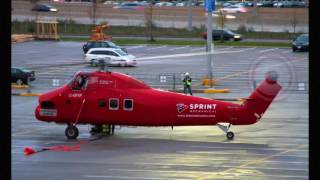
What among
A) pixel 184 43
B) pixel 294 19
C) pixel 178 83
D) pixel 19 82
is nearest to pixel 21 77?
pixel 19 82

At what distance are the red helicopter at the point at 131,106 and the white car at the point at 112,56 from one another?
96.7ft

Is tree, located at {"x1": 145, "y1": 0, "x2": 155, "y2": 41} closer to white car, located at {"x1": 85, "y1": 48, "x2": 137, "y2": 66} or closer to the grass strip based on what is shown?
the grass strip

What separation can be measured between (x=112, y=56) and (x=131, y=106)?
1314 inches

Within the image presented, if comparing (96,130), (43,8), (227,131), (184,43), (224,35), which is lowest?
(96,130)

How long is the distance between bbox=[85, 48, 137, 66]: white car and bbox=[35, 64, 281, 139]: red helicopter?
29.5m

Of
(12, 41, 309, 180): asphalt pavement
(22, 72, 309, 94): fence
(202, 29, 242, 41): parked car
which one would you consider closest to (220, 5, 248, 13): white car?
(202, 29, 242, 41): parked car

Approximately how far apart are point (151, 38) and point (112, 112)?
195 ft

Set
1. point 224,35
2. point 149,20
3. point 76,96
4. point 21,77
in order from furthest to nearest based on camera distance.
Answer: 1. point 149,20
2. point 224,35
3. point 21,77
4. point 76,96

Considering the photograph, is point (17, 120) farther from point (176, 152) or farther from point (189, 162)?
point (189, 162)

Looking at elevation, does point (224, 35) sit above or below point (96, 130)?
above

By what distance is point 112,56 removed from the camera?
5759cm

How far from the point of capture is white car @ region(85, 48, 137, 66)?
185 feet

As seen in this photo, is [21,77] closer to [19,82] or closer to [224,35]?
[19,82]
